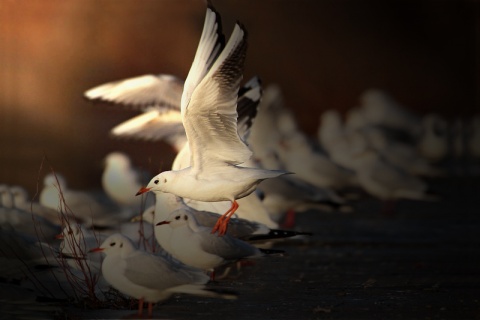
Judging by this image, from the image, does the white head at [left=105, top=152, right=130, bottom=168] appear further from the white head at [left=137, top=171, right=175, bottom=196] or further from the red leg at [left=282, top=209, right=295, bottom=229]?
the white head at [left=137, top=171, right=175, bottom=196]

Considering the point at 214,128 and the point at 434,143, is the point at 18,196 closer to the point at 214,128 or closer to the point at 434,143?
the point at 214,128

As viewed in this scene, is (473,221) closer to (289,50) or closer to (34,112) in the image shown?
(34,112)

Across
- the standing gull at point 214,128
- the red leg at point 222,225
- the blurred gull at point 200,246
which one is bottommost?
the blurred gull at point 200,246

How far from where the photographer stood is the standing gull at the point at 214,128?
6465mm

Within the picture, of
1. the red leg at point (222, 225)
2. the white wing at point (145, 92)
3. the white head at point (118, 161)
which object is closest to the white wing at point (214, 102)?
the red leg at point (222, 225)

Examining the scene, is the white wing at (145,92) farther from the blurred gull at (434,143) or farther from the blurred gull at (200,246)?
the blurred gull at (434,143)

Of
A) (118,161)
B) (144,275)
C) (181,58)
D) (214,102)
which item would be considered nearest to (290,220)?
(118,161)

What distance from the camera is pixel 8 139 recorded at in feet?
68.8

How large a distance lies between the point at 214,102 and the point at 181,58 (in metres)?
11.9

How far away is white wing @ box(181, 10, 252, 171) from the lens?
253 inches

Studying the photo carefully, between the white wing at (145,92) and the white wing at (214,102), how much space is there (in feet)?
7.83

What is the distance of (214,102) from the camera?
6582mm

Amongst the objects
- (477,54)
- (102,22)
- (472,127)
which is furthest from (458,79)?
(102,22)

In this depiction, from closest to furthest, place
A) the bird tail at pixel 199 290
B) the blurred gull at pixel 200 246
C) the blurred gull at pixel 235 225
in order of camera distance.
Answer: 1. the bird tail at pixel 199 290
2. the blurred gull at pixel 200 246
3. the blurred gull at pixel 235 225
